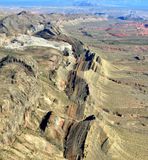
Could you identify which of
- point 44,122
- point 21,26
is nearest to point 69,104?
point 44,122

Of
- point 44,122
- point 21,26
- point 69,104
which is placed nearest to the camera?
point 44,122

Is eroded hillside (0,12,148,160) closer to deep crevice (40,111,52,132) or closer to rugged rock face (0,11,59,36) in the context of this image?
deep crevice (40,111,52,132)

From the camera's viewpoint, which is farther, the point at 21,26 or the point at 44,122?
the point at 21,26

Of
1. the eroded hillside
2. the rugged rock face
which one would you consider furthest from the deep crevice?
the rugged rock face

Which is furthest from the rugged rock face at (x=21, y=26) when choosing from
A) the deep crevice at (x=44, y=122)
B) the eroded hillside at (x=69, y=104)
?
the deep crevice at (x=44, y=122)

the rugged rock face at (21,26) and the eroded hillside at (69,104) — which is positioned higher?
the eroded hillside at (69,104)

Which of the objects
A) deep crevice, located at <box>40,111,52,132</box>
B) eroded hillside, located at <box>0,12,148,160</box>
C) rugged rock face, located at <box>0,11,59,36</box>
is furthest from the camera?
rugged rock face, located at <box>0,11,59,36</box>

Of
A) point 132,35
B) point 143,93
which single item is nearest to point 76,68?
point 143,93

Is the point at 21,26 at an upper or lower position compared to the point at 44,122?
lower

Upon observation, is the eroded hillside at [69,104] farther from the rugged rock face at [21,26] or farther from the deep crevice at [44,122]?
the rugged rock face at [21,26]

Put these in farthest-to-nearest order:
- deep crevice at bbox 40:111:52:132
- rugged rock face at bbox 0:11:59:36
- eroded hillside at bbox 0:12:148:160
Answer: rugged rock face at bbox 0:11:59:36 < deep crevice at bbox 40:111:52:132 < eroded hillside at bbox 0:12:148:160

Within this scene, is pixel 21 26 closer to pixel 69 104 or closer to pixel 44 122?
pixel 69 104
